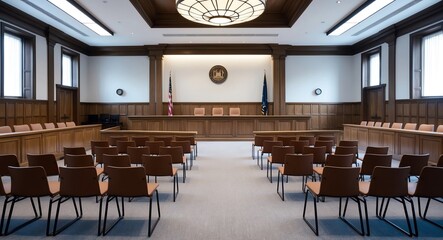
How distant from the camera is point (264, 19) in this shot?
10.2m

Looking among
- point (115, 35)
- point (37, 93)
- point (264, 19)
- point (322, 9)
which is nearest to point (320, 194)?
point (322, 9)

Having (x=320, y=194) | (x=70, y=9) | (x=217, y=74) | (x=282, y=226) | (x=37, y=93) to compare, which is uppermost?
(x=70, y=9)

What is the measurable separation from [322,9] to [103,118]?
1017 centimetres

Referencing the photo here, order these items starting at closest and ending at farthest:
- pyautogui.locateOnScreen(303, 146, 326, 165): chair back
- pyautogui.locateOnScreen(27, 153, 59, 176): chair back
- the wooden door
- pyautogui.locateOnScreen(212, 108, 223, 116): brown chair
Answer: pyautogui.locateOnScreen(27, 153, 59, 176): chair back → pyautogui.locateOnScreen(303, 146, 326, 165): chair back → the wooden door → pyautogui.locateOnScreen(212, 108, 223, 116): brown chair

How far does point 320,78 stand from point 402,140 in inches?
276

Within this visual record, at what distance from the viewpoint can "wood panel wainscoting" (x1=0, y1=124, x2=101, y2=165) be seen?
591 centimetres

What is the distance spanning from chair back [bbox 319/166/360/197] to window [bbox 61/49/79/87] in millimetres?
11593

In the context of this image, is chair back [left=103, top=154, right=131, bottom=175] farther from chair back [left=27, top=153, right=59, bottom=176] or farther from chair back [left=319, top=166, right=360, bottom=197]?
chair back [left=319, top=166, right=360, bottom=197]

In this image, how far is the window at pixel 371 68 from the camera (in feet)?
39.3

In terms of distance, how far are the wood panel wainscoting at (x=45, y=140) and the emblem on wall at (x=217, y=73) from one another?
5.87 metres

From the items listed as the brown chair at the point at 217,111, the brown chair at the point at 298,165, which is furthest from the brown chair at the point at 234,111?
the brown chair at the point at 298,165

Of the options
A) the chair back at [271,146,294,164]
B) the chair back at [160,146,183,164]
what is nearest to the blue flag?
the chair back at [271,146,294,164]

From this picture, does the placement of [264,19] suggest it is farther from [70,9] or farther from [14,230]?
[14,230]

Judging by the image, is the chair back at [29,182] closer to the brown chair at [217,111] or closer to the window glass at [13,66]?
the window glass at [13,66]
